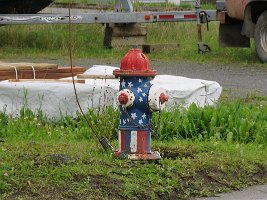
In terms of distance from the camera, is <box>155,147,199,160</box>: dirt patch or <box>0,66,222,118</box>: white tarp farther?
<box>0,66,222,118</box>: white tarp

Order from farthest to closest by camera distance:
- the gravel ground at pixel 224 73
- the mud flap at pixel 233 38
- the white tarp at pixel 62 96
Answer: the mud flap at pixel 233 38 → the gravel ground at pixel 224 73 → the white tarp at pixel 62 96

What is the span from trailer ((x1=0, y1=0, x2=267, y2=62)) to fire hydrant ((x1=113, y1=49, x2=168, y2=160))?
32.1 ft

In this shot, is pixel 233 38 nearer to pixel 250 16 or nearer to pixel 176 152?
pixel 250 16

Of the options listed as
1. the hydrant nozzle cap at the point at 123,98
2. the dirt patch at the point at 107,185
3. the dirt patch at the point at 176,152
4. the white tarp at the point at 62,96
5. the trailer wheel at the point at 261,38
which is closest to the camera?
the dirt patch at the point at 107,185

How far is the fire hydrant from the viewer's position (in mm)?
6480

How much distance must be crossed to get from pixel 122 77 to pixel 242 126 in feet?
6.39

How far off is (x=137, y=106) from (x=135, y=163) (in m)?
0.41

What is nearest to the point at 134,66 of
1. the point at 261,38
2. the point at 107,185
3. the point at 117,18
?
the point at 107,185

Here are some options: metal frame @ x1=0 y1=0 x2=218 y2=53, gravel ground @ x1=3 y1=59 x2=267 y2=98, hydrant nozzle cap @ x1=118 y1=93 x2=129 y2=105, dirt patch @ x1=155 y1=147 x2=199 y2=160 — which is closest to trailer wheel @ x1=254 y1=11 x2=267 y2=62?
gravel ground @ x1=3 y1=59 x2=267 y2=98

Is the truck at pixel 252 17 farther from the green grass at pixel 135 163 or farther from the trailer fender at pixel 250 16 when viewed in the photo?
the green grass at pixel 135 163

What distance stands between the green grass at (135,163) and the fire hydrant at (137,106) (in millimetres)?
137

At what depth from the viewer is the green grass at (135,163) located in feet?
19.2

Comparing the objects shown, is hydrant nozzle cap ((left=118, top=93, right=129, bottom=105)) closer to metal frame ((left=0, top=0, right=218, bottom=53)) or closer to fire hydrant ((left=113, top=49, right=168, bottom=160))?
fire hydrant ((left=113, top=49, right=168, bottom=160))

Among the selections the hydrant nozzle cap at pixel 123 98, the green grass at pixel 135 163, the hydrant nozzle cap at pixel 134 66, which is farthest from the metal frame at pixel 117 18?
the hydrant nozzle cap at pixel 123 98
